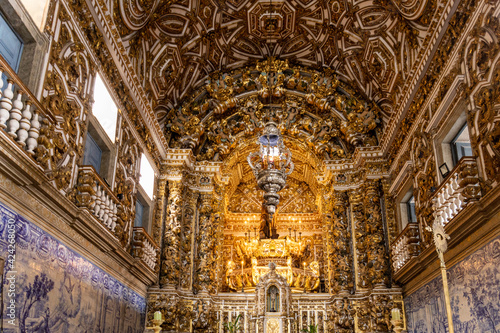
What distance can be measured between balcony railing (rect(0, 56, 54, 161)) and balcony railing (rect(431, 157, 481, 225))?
583cm

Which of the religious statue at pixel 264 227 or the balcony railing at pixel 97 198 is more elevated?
the religious statue at pixel 264 227

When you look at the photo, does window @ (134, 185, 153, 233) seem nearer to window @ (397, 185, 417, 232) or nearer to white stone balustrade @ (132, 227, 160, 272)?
white stone balustrade @ (132, 227, 160, 272)

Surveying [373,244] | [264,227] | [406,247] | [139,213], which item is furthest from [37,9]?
[264,227]

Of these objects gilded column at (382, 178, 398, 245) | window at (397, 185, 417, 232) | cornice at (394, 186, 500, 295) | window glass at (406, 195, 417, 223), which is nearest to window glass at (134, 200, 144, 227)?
gilded column at (382, 178, 398, 245)

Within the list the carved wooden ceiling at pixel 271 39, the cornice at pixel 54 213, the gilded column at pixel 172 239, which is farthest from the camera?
the gilded column at pixel 172 239

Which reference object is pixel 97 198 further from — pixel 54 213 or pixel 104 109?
pixel 104 109

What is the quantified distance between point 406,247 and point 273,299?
4.19m

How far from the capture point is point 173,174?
550 inches

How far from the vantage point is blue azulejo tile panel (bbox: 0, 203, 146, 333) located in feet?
19.4

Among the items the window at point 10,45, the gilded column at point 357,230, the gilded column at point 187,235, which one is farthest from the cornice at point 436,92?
the window at point 10,45

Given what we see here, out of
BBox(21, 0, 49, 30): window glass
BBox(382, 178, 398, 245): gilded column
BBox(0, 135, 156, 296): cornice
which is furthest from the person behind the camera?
BBox(382, 178, 398, 245): gilded column

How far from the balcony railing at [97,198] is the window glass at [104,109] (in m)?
1.64

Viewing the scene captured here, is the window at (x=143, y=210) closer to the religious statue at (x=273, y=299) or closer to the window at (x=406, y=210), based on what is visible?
the religious statue at (x=273, y=299)

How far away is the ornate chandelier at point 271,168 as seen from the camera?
9.41 meters
